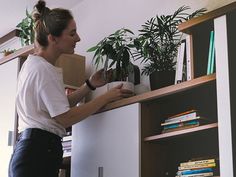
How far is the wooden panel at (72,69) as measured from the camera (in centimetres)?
273

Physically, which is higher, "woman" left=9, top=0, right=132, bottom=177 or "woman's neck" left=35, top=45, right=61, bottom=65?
"woman's neck" left=35, top=45, right=61, bottom=65

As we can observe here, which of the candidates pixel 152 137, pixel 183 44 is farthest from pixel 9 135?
pixel 183 44

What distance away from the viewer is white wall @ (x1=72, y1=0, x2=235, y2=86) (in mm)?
2609

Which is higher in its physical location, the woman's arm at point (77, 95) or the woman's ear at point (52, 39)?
the woman's ear at point (52, 39)

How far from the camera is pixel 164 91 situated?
6.41ft

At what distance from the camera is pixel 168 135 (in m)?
1.92

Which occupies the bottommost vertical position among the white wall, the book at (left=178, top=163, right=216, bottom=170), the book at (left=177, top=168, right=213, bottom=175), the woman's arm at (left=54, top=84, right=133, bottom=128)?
the book at (left=177, top=168, right=213, bottom=175)

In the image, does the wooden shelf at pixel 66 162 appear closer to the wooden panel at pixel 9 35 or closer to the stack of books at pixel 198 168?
the stack of books at pixel 198 168

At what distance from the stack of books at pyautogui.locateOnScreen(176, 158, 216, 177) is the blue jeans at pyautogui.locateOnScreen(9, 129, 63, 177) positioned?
547mm

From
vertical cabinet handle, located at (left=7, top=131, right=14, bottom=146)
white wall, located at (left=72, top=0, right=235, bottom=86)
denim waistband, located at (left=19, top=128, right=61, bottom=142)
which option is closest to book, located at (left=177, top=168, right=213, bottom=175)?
denim waistband, located at (left=19, top=128, right=61, bottom=142)

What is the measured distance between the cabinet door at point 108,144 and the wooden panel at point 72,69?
1.52ft

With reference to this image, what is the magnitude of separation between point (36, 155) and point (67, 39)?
1.97 feet

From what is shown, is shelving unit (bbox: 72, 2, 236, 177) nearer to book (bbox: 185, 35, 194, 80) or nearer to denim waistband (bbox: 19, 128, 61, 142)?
book (bbox: 185, 35, 194, 80)

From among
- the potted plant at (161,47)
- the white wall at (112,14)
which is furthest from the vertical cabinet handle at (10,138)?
the potted plant at (161,47)
